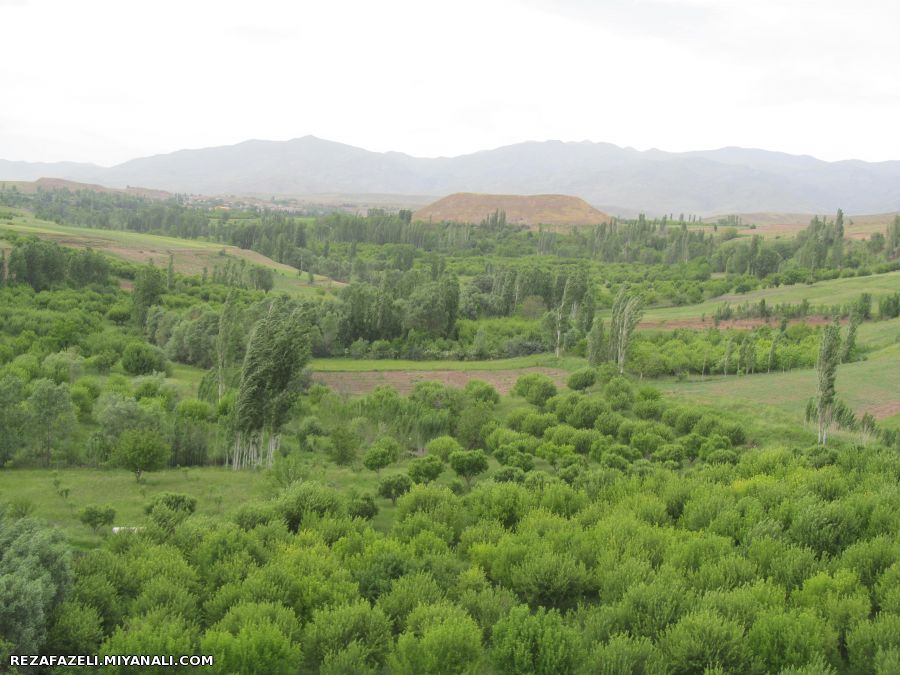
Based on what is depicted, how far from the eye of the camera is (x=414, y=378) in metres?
59.4

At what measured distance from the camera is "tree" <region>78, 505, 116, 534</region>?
24.5 m

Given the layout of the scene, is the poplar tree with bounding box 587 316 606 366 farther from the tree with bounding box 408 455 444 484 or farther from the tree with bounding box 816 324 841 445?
the tree with bounding box 408 455 444 484

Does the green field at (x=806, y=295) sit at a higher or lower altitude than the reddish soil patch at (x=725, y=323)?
higher

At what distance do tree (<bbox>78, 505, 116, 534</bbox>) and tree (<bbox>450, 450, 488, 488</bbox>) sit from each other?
49.1 feet

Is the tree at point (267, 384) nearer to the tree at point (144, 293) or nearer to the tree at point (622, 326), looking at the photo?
the tree at point (622, 326)

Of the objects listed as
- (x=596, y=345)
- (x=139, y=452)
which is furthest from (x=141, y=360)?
(x=596, y=345)

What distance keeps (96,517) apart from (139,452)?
726cm

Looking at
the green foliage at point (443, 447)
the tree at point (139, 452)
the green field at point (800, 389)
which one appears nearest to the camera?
the tree at point (139, 452)

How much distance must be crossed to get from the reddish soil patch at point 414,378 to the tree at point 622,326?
479 cm

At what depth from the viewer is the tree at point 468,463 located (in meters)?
32.9

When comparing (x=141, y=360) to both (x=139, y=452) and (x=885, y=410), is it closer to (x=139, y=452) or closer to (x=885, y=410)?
(x=139, y=452)

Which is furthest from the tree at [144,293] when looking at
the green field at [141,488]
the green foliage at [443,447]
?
the green foliage at [443,447]

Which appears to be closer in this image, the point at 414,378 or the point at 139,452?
the point at 139,452

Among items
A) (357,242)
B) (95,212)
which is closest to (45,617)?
(357,242)
